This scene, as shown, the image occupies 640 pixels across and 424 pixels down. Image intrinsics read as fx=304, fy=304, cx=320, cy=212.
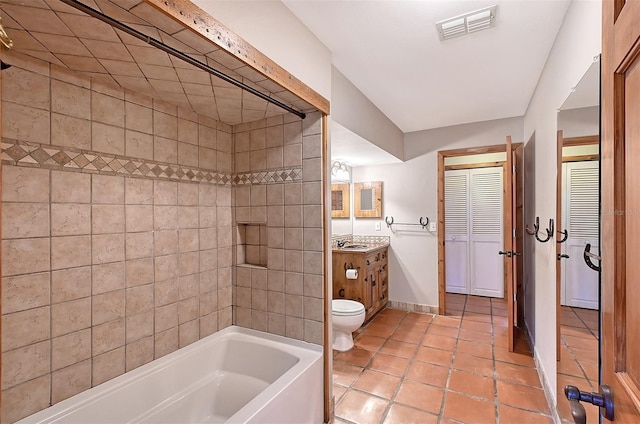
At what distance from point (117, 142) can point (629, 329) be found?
213 centimetres

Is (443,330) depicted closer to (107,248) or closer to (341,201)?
(341,201)

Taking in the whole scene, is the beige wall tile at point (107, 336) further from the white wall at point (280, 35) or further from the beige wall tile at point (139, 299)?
the white wall at point (280, 35)

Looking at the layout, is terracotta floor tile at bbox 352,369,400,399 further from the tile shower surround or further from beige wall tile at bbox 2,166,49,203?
beige wall tile at bbox 2,166,49,203

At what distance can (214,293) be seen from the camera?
7.30 feet

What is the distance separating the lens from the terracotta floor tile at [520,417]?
1.93 metres

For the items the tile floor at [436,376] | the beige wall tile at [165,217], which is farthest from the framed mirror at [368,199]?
the beige wall tile at [165,217]

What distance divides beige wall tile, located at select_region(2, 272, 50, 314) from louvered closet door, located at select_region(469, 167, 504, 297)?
4889 millimetres

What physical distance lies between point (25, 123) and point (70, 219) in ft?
1.49

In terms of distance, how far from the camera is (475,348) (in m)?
2.93

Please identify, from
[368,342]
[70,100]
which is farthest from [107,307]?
[368,342]

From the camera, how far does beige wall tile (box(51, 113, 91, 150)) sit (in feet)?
4.66

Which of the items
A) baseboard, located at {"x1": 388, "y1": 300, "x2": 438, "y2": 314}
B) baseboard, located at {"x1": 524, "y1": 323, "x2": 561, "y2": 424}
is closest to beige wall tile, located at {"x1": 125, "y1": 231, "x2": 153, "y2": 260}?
baseboard, located at {"x1": 524, "y1": 323, "x2": 561, "y2": 424}

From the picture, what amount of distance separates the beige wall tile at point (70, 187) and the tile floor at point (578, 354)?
227 cm

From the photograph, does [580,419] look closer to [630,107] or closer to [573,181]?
[630,107]
